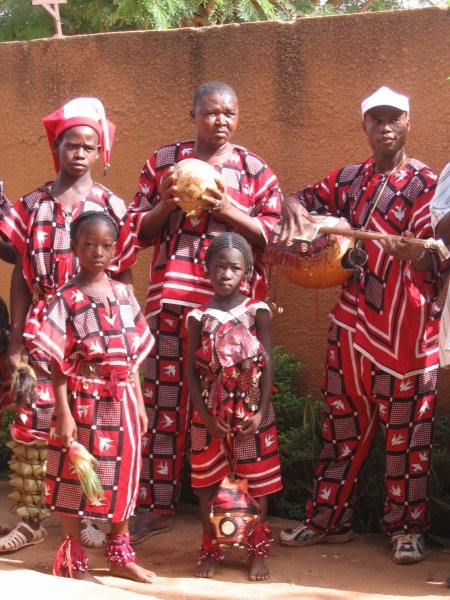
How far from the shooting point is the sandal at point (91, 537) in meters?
4.87

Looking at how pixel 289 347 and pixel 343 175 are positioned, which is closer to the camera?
pixel 343 175

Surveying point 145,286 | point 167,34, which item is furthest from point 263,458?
point 167,34

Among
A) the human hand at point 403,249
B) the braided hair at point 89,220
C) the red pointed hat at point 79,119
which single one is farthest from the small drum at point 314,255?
the red pointed hat at point 79,119

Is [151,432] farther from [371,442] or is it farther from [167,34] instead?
[167,34]

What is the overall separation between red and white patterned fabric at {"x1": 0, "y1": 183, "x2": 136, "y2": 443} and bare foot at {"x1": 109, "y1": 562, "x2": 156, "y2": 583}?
702 mm

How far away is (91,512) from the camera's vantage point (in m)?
4.20

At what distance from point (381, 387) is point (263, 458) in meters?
0.63

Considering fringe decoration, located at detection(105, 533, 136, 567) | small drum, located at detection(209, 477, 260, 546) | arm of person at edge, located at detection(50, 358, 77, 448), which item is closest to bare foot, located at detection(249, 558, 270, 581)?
small drum, located at detection(209, 477, 260, 546)

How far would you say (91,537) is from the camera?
4898 mm

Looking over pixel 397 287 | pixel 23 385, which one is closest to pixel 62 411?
pixel 23 385

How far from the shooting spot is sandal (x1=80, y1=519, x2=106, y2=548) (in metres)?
4.87

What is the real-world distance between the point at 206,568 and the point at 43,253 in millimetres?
1556

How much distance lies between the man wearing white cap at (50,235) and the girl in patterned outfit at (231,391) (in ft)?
1.66

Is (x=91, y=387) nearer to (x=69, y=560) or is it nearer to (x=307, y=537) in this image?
(x=69, y=560)
